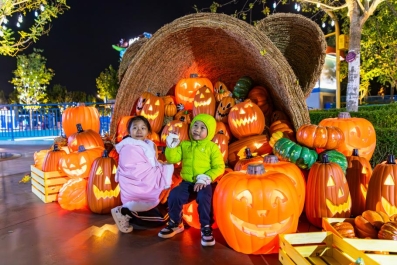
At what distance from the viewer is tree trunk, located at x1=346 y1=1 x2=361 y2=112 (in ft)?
22.3

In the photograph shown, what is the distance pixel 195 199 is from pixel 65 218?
1.55m

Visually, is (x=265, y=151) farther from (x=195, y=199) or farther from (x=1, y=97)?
(x=1, y=97)

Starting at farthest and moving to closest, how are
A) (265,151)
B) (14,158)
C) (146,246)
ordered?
(14,158) < (265,151) < (146,246)

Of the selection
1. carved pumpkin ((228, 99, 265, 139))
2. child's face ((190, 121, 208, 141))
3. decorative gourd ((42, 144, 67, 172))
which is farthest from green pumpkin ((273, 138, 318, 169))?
decorative gourd ((42, 144, 67, 172))

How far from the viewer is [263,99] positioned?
15.9 feet

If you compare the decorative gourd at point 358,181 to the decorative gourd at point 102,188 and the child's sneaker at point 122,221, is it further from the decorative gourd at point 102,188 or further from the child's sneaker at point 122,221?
the decorative gourd at point 102,188

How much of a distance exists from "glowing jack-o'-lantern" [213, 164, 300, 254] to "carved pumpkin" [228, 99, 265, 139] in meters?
1.57

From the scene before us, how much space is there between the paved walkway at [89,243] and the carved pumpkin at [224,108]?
195cm

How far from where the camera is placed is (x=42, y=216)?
3.76 metres

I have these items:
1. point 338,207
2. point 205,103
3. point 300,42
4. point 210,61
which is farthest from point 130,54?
point 338,207

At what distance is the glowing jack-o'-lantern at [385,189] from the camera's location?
2.96 m

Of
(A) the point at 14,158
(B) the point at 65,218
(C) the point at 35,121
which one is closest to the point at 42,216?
(B) the point at 65,218

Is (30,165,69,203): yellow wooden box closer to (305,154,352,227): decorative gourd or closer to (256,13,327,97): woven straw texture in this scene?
(305,154,352,227): decorative gourd

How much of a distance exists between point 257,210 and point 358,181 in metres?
1.48
